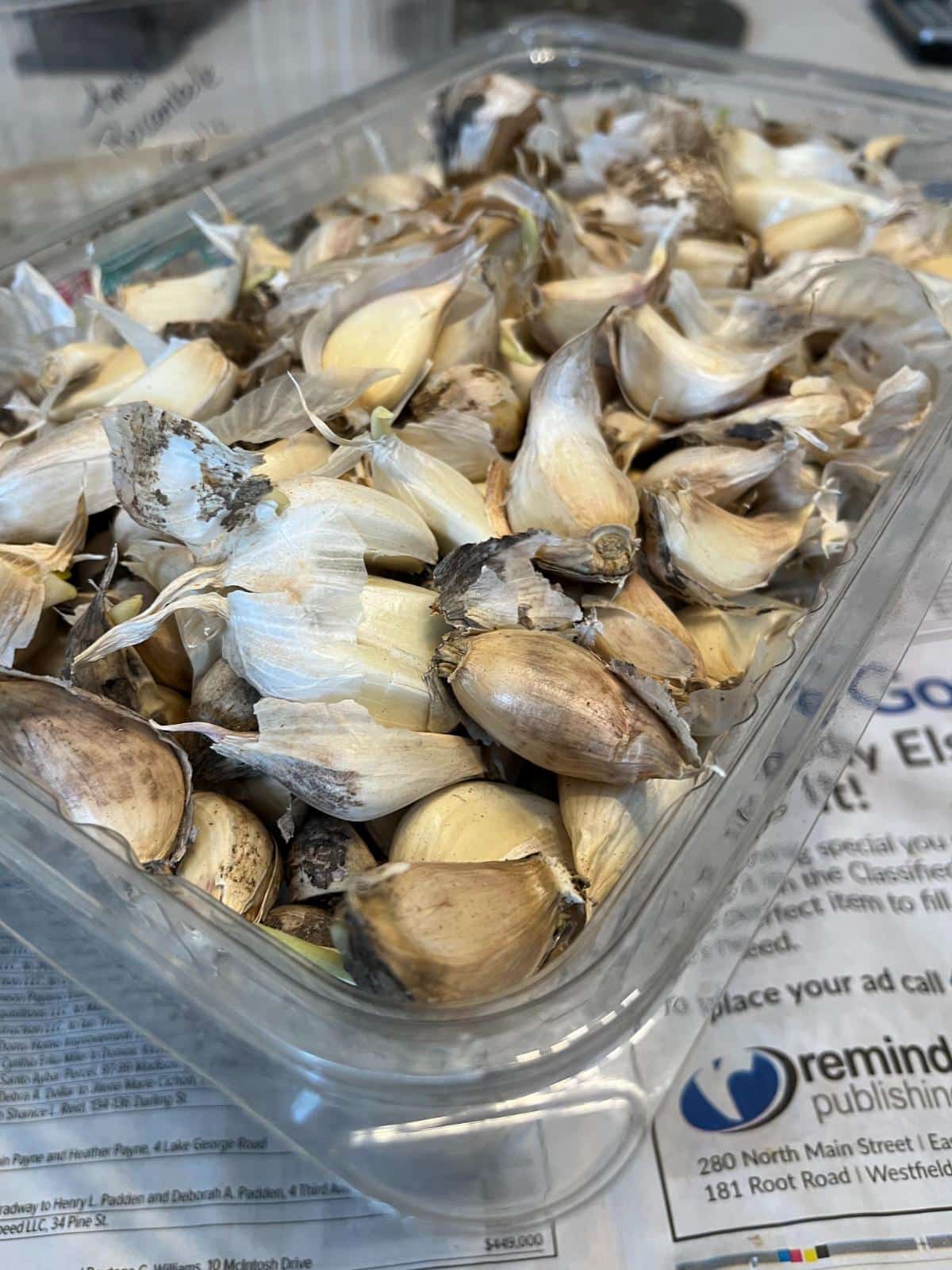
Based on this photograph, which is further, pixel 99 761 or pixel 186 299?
pixel 186 299

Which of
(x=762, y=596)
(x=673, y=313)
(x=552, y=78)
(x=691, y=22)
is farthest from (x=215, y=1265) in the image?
(x=691, y=22)

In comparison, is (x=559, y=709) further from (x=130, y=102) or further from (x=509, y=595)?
(x=130, y=102)

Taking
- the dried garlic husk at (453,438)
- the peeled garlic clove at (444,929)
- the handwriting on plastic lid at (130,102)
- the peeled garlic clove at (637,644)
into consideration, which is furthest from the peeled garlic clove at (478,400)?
the handwriting on plastic lid at (130,102)

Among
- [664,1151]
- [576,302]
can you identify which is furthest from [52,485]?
[664,1151]

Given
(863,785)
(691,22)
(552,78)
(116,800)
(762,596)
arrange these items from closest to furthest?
(116,800), (762,596), (863,785), (552,78), (691,22)

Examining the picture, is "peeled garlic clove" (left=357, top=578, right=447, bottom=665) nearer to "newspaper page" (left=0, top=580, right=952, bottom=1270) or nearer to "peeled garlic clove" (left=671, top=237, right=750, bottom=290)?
"newspaper page" (left=0, top=580, right=952, bottom=1270)

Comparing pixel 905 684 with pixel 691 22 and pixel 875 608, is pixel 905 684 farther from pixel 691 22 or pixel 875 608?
pixel 691 22
